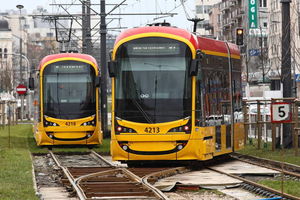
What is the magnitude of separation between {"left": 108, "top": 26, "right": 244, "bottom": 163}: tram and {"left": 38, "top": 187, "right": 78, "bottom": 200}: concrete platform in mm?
4324

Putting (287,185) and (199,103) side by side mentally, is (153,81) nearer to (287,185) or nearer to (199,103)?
(199,103)

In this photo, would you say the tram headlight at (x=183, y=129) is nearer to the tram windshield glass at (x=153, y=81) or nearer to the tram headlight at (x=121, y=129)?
the tram windshield glass at (x=153, y=81)

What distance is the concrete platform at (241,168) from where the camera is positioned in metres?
21.8

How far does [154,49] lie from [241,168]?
11.7 feet

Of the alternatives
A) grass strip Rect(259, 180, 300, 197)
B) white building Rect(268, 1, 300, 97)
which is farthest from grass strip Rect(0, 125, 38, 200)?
white building Rect(268, 1, 300, 97)

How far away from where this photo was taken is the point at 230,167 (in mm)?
24219

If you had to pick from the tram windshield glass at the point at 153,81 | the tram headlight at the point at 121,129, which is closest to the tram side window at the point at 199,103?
the tram windshield glass at the point at 153,81

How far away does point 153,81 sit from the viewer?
74.7 feet

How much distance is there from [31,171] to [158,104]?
3249mm

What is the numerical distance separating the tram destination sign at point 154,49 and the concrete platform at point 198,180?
9.36 ft

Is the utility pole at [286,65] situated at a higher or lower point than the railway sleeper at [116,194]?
higher

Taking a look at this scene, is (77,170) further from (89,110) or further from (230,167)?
(89,110)

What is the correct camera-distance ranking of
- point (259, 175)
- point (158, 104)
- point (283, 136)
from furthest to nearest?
point (283, 136) < point (158, 104) < point (259, 175)

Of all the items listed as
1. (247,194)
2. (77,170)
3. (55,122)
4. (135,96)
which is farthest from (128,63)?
(55,122)
